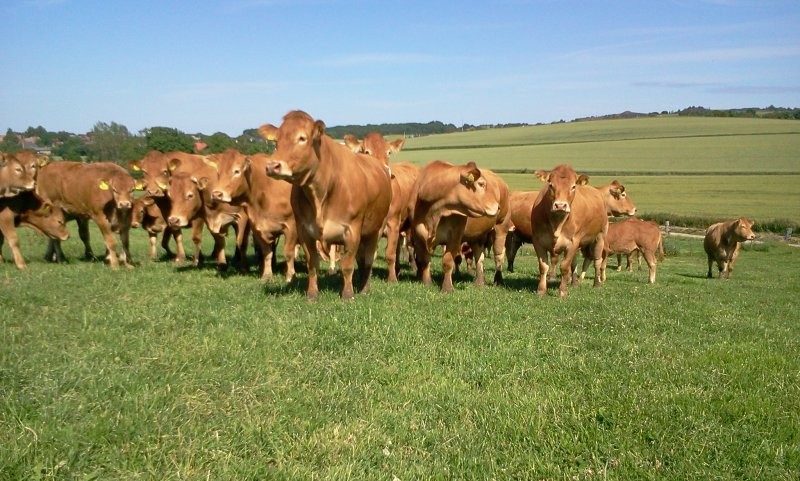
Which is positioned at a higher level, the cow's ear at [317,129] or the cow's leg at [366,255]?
the cow's ear at [317,129]

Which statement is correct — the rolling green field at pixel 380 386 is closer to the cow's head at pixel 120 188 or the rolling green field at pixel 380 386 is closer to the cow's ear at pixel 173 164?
the cow's head at pixel 120 188

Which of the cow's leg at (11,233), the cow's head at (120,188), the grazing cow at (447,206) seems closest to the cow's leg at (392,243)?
the grazing cow at (447,206)

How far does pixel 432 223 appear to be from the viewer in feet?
37.0

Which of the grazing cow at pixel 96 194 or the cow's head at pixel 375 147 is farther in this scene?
the cow's head at pixel 375 147

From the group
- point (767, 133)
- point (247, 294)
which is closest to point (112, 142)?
point (247, 294)

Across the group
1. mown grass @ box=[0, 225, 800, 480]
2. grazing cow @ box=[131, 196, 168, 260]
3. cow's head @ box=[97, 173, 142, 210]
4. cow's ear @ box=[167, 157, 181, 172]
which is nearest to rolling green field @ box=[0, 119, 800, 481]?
mown grass @ box=[0, 225, 800, 480]

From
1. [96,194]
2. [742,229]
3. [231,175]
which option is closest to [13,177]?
[96,194]

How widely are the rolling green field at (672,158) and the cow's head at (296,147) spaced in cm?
4423

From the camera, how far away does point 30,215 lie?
41.7ft

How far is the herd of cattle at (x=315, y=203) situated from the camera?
8.73 meters

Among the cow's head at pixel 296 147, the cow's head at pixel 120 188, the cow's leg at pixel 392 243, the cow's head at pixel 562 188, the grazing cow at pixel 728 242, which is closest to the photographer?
the cow's head at pixel 296 147

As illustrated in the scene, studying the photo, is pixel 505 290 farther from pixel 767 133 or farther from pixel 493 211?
pixel 767 133

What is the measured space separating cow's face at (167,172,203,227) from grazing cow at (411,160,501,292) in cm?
433

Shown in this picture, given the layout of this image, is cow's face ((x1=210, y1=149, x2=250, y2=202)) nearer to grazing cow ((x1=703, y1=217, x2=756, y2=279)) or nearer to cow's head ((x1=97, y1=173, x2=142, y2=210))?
cow's head ((x1=97, y1=173, x2=142, y2=210))
